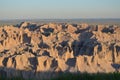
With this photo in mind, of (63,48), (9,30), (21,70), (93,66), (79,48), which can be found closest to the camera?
(21,70)

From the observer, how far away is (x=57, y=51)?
2833 cm

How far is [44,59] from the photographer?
924 inches

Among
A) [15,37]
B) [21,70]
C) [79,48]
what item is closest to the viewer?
[21,70]

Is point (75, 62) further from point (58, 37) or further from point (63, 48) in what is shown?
point (58, 37)

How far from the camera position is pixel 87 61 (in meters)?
23.2

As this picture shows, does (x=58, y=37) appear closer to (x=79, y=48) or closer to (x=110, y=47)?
(x=79, y=48)

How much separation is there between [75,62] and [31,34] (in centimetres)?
1345

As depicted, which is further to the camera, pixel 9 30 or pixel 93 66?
pixel 9 30

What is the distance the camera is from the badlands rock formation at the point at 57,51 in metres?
22.2

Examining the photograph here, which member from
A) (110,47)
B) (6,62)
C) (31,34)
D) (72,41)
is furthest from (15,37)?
(6,62)

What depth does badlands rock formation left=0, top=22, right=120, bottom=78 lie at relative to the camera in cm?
2225

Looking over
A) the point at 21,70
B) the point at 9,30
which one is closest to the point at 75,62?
the point at 21,70

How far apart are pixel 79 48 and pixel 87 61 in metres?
8.42

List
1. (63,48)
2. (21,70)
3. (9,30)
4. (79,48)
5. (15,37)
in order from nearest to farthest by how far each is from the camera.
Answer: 1. (21,70)
2. (63,48)
3. (79,48)
4. (15,37)
5. (9,30)
